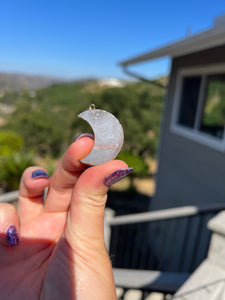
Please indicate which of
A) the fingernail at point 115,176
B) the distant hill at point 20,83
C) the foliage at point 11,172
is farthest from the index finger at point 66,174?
the distant hill at point 20,83

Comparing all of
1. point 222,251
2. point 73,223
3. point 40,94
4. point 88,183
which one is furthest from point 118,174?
point 40,94

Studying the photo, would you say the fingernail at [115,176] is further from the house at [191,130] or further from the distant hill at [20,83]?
the distant hill at [20,83]

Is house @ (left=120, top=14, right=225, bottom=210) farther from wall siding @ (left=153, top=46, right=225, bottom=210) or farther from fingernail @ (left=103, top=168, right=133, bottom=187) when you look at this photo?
fingernail @ (left=103, top=168, right=133, bottom=187)

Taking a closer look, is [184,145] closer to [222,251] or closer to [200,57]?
[200,57]

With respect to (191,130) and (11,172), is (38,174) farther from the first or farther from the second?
(11,172)

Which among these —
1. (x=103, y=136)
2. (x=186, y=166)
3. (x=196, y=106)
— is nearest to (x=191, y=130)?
(x=196, y=106)

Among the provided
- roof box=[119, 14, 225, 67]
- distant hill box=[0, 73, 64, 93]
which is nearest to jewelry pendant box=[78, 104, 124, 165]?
roof box=[119, 14, 225, 67]
